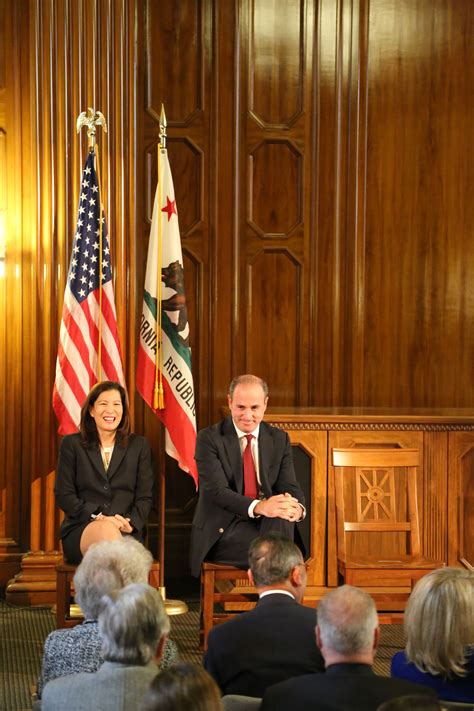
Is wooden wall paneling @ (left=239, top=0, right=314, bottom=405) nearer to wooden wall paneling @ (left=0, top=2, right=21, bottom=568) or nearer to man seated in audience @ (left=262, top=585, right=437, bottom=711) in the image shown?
wooden wall paneling @ (left=0, top=2, right=21, bottom=568)

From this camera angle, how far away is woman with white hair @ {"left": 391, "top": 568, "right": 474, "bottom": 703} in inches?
105

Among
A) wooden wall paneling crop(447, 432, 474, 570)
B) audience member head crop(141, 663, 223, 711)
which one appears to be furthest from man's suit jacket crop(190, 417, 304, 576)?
audience member head crop(141, 663, 223, 711)

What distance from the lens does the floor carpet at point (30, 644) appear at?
177 inches

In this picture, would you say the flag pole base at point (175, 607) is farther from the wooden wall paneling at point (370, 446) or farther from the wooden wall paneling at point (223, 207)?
the wooden wall paneling at point (223, 207)

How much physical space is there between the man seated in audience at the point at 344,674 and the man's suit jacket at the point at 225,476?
8.10ft

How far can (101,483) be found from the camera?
5223 mm

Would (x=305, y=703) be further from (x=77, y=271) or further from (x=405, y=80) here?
(x=405, y=80)

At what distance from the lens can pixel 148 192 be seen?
21.7ft

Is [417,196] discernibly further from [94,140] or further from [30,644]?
[30,644]

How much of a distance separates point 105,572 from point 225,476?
2092mm

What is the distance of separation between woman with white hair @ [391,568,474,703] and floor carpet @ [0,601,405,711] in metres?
2.06

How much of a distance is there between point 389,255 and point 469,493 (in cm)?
179

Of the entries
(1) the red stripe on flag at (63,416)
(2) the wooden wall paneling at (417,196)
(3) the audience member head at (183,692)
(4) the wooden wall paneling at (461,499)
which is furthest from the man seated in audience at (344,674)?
(2) the wooden wall paneling at (417,196)

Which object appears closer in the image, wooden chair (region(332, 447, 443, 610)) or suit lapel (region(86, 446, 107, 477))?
wooden chair (region(332, 447, 443, 610))
